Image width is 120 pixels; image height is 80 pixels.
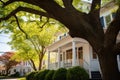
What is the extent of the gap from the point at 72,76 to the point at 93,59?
6139 mm

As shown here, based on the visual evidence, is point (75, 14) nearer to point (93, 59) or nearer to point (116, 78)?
point (116, 78)

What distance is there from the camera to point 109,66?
872 cm

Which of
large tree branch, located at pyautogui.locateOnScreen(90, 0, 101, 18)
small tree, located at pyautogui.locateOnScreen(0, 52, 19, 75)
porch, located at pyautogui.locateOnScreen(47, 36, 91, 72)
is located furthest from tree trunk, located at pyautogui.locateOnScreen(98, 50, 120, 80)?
small tree, located at pyautogui.locateOnScreen(0, 52, 19, 75)

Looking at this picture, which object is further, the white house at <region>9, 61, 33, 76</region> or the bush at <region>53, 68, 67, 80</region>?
the white house at <region>9, 61, 33, 76</region>

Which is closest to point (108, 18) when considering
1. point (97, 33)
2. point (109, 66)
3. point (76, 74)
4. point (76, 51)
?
point (76, 51)

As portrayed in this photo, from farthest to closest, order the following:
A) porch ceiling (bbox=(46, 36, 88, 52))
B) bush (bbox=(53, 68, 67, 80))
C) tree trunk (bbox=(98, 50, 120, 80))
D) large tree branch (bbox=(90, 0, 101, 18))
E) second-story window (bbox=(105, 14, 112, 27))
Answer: second-story window (bbox=(105, 14, 112, 27)) < porch ceiling (bbox=(46, 36, 88, 52)) < bush (bbox=(53, 68, 67, 80)) < large tree branch (bbox=(90, 0, 101, 18)) < tree trunk (bbox=(98, 50, 120, 80))

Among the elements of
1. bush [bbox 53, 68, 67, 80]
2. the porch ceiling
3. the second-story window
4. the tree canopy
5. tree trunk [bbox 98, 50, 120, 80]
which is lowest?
bush [bbox 53, 68, 67, 80]

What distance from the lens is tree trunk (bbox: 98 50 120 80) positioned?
8.73 meters

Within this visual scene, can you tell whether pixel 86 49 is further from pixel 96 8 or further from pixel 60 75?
pixel 96 8

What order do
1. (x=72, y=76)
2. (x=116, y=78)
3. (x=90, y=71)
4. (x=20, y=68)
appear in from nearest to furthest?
(x=116, y=78) → (x=72, y=76) → (x=90, y=71) → (x=20, y=68)

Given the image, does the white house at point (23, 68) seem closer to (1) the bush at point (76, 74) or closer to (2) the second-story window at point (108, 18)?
(2) the second-story window at point (108, 18)

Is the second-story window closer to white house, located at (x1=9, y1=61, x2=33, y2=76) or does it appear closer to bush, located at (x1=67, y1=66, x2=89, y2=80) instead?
bush, located at (x1=67, y1=66, x2=89, y2=80)

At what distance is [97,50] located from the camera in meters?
8.96

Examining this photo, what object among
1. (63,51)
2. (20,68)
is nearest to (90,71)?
(63,51)
